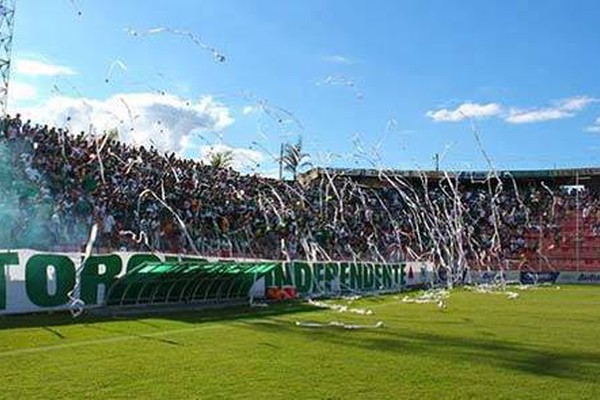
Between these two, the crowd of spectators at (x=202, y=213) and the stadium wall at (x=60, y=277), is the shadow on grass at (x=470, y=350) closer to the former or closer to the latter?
the stadium wall at (x=60, y=277)

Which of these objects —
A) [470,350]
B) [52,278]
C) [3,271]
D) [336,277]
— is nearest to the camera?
[470,350]

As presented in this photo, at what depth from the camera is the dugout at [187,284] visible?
19.0m

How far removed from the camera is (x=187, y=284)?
2112 cm

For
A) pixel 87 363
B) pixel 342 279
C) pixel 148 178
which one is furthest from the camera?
pixel 342 279

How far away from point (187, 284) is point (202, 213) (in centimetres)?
809

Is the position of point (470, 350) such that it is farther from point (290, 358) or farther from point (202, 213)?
point (202, 213)

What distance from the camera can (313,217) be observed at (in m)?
39.0

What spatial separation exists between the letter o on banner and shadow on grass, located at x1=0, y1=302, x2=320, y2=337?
35cm

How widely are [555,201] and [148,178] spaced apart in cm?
3815

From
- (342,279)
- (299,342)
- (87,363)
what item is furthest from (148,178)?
(87,363)

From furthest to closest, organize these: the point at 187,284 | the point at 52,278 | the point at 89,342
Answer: the point at 187,284 → the point at 52,278 → the point at 89,342

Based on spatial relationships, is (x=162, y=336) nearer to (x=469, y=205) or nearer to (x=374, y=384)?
(x=374, y=384)

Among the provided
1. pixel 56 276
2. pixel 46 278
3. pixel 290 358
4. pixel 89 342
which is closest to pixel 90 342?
pixel 89 342

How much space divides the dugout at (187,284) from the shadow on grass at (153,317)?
1.02 m
